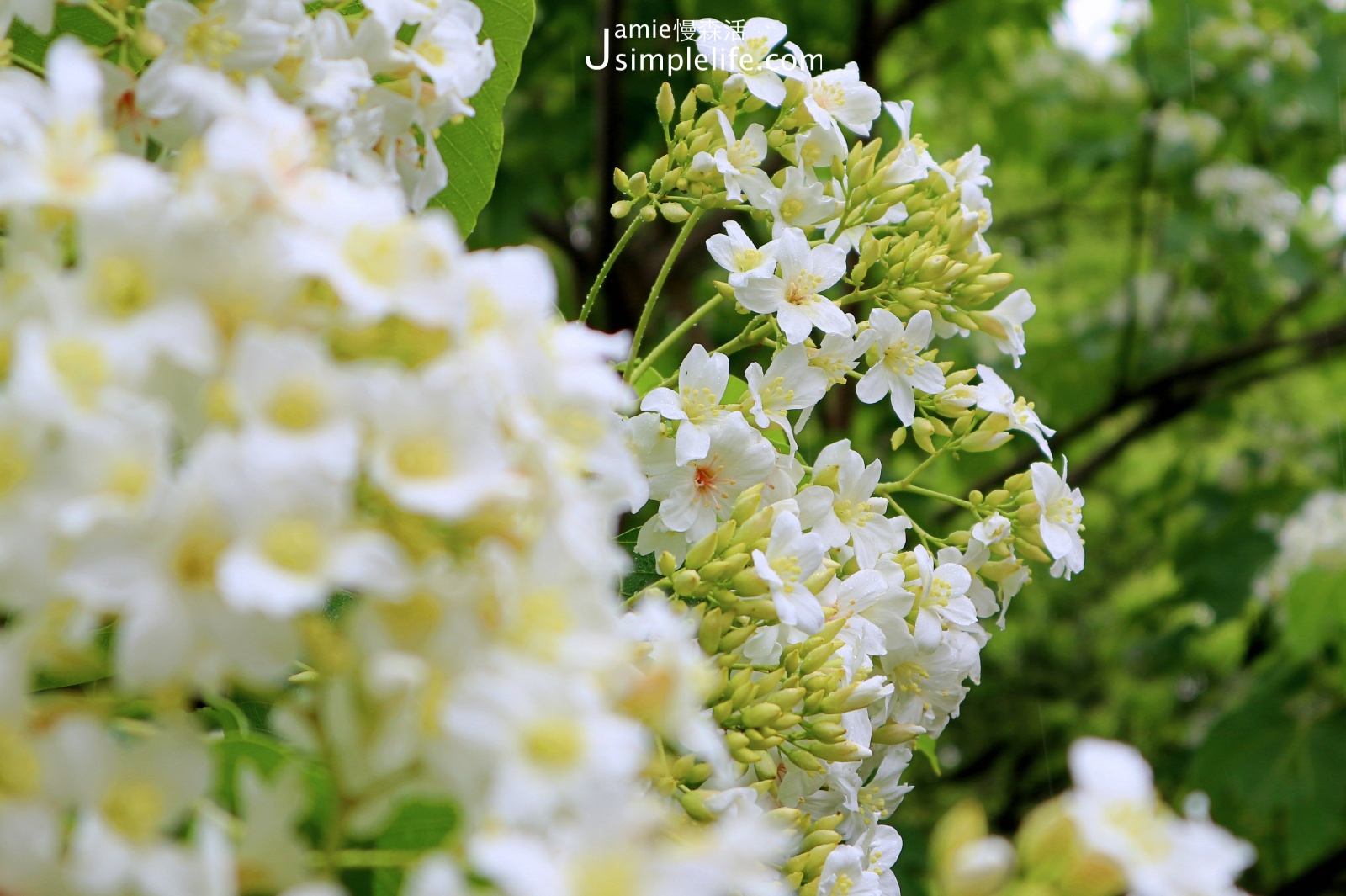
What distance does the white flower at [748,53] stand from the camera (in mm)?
1159

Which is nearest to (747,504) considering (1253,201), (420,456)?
(420,456)

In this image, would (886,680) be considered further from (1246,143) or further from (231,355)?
(1246,143)

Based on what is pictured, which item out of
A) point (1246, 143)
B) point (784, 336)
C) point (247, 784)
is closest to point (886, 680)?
point (784, 336)

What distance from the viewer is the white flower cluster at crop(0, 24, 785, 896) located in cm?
44

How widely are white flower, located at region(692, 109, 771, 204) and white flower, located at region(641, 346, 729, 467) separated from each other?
159 mm

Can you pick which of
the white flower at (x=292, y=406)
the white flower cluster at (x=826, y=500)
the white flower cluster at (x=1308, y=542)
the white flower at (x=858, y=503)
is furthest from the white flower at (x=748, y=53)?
the white flower cluster at (x=1308, y=542)

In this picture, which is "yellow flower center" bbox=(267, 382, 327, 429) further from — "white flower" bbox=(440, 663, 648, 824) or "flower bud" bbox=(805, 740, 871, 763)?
"flower bud" bbox=(805, 740, 871, 763)

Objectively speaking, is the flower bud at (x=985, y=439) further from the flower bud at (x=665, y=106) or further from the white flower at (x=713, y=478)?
the flower bud at (x=665, y=106)

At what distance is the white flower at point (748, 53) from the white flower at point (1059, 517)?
425 millimetres

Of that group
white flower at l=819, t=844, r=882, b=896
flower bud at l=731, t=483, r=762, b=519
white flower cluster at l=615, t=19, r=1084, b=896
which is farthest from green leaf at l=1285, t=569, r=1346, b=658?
flower bud at l=731, t=483, r=762, b=519

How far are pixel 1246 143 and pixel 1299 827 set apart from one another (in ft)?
6.85

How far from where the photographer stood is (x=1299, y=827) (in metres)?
2.84

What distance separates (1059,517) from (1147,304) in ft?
10.2

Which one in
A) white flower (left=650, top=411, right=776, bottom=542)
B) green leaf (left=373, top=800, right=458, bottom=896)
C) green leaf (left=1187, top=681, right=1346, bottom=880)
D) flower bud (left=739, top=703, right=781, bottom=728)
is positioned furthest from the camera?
green leaf (left=1187, top=681, right=1346, bottom=880)
